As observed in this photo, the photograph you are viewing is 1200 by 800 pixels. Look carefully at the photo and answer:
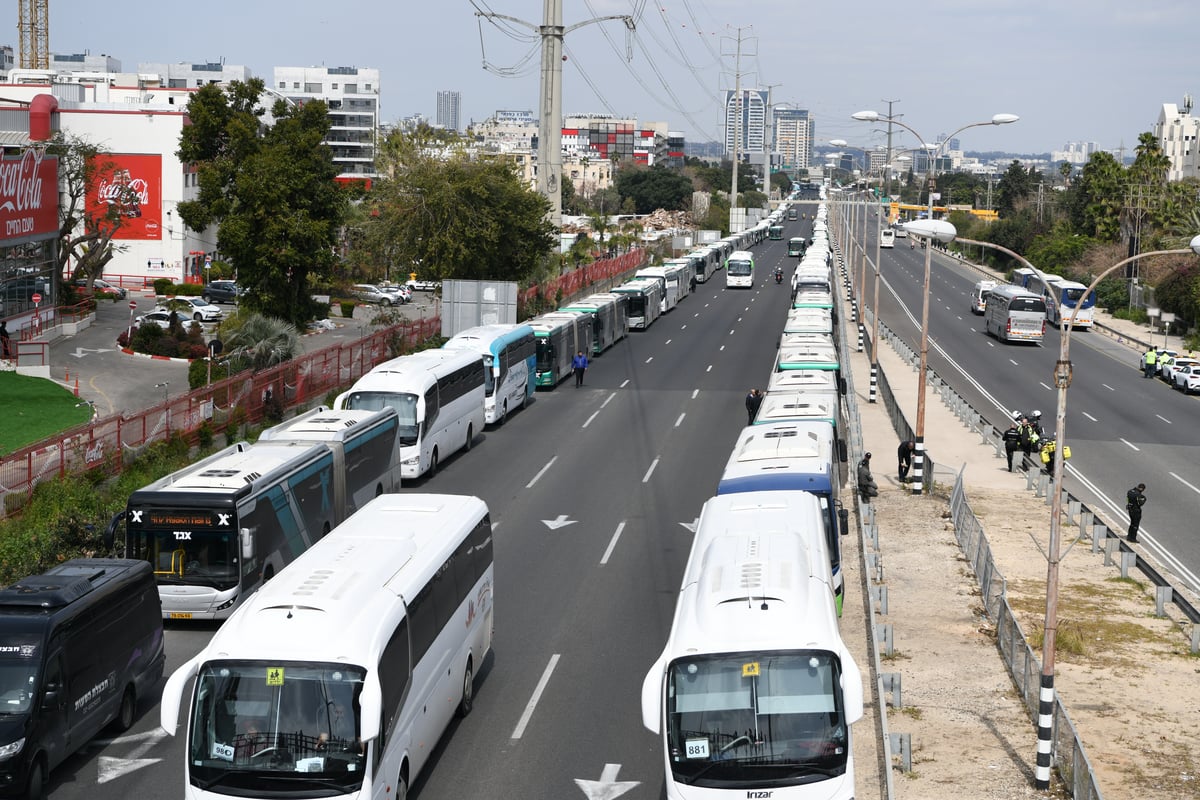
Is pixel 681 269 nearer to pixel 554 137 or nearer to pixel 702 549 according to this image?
pixel 554 137

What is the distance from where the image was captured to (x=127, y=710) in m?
17.1

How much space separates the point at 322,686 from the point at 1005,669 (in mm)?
12837

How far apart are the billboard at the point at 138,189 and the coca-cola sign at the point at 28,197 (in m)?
18.8

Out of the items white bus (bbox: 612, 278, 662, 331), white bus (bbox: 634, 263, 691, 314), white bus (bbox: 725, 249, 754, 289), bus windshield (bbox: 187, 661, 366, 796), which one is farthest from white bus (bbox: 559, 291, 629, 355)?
bus windshield (bbox: 187, 661, 366, 796)

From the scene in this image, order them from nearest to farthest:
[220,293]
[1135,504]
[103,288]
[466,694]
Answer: [466,694], [1135,504], [103,288], [220,293]

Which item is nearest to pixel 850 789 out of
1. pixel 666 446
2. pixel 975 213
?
pixel 666 446

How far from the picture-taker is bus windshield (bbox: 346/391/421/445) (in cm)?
3178

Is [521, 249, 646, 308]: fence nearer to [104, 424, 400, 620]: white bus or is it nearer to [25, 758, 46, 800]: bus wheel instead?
[104, 424, 400, 620]: white bus

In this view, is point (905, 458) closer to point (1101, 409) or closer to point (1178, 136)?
point (1101, 409)

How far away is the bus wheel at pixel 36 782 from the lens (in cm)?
1438

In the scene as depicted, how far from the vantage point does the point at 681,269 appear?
290ft

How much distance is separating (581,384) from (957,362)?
27.3 m

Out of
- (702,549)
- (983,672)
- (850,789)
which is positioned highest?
(702,549)

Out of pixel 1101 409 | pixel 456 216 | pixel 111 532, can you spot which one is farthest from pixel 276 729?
pixel 456 216
